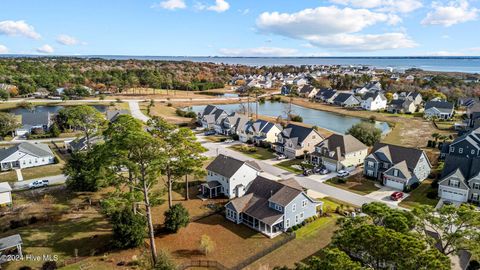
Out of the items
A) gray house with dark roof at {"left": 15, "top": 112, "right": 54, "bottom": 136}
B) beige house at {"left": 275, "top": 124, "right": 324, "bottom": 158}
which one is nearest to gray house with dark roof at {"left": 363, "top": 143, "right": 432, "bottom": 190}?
beige house at {"left": 275, "top": 124, "right": 324, "bottom": 158}

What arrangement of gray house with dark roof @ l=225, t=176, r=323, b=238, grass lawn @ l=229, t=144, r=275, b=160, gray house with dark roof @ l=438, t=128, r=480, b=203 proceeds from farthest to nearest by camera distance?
grass lawn @ l=229, t=144, r=275, b=160
gray house with dark roof @ l=438, t=128, r=480, b=203
gray house with dark roof @ l=225, t=176, r=323, b=238

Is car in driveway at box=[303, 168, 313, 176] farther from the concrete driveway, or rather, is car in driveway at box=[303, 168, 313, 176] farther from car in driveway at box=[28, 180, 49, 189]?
car in driveway at box=[28, 180, 49, 189]

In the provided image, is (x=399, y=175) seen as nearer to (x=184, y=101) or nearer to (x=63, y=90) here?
(x=184, y=101)

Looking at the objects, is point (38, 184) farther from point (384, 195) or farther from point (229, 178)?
point (384, 195)

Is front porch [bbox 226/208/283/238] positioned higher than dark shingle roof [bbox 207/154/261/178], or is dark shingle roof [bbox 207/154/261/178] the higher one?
dark shingle roof [bbox 207/154/261/178]

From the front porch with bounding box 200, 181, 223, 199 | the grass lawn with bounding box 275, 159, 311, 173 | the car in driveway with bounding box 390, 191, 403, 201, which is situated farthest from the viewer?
the grass lawn with bounding box 275, 159, 311, 173
